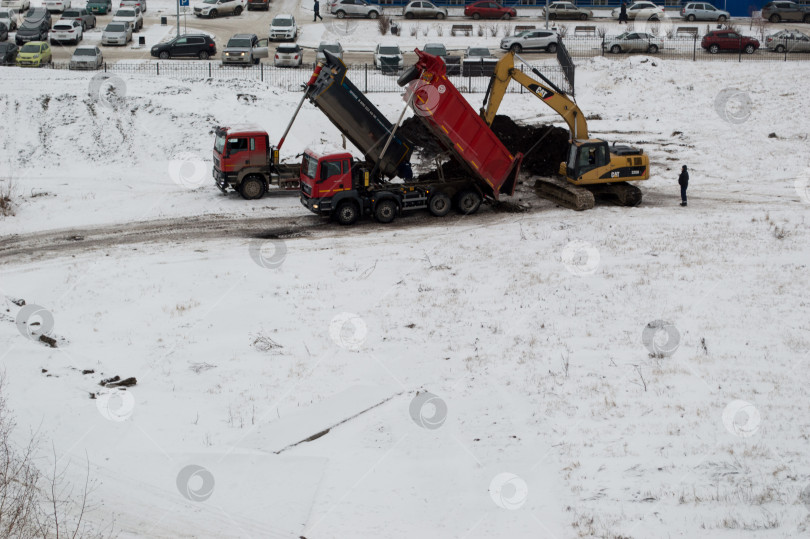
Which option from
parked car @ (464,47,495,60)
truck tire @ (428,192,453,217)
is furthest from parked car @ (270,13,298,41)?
truck tire @ (428,192,453,217)

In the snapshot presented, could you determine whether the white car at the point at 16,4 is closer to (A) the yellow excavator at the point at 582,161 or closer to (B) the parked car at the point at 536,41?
(B) the parked car at the point at 536,41

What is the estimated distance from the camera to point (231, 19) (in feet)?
198

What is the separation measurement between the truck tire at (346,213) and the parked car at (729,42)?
32492 millimetres

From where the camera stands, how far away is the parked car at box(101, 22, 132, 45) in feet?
165

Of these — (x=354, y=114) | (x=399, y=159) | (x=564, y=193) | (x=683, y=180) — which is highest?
(x=354, y=114)

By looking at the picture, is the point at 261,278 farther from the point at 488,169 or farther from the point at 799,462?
the point at 799,462

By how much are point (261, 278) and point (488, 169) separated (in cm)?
765

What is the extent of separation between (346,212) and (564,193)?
676 centimetres

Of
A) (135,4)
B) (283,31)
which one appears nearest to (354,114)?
(283,31)

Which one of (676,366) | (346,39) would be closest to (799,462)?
(676,366)

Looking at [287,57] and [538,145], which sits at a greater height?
[287,57]

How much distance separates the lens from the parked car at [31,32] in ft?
158

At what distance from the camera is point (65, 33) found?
4972cm

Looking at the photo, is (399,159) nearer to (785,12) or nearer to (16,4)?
(16,4)
